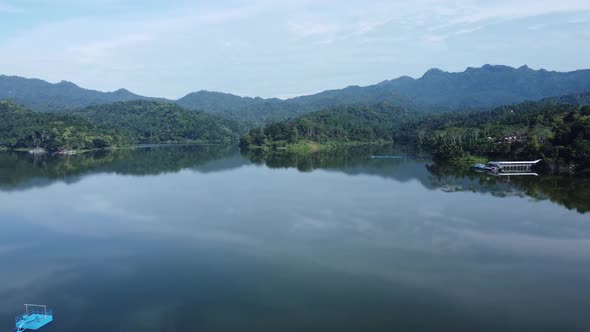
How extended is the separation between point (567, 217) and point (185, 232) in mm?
14958

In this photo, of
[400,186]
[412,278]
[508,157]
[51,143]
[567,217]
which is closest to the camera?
[412,278]

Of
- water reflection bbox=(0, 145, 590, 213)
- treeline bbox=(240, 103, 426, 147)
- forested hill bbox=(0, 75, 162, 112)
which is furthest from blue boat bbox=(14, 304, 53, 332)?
forested hill bbox=(0, 75, 162, 112)

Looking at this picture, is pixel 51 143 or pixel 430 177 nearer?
pixel 430 177

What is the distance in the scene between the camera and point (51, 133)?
5384 cm

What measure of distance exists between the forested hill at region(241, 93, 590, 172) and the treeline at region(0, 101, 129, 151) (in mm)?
18698

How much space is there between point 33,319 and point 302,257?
23.1 feet

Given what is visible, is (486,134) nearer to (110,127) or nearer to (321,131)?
(321,131)

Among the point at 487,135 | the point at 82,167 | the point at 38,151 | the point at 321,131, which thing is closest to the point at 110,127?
the point at 38,151

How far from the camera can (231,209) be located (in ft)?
66.4

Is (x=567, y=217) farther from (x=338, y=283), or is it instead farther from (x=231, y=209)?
(x=231, y=209)

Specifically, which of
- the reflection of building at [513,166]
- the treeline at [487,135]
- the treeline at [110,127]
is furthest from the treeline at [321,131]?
the reflection of building at [513,166]

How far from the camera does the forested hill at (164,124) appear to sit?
76.2 m

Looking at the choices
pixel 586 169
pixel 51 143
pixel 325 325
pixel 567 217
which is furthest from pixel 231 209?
pixel 51 143

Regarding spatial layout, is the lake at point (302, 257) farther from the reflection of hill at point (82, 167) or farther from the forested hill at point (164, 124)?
the forested hill at point (164, 124)
